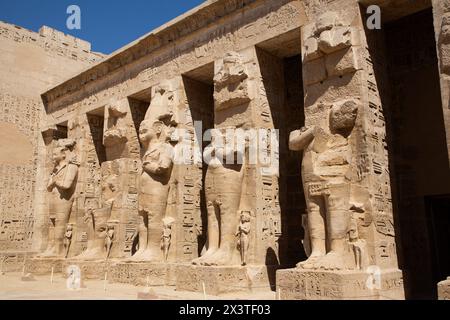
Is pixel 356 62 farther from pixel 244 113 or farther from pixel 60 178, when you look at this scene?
pixel 60 178

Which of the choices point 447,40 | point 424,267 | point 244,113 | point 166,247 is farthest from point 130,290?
point 447,40

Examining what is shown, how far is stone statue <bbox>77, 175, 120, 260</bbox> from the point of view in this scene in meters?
10.3

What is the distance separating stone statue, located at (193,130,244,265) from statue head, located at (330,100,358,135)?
176cm

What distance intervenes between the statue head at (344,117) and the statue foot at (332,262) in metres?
1.72

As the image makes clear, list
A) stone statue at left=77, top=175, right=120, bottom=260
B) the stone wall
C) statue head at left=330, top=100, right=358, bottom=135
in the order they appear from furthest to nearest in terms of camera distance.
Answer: the stone wall
stone statue at left=77, top=175, right=120, bottom=260
statue head at left=330, top=100, right=358, bottom=135

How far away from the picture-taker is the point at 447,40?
5379mm

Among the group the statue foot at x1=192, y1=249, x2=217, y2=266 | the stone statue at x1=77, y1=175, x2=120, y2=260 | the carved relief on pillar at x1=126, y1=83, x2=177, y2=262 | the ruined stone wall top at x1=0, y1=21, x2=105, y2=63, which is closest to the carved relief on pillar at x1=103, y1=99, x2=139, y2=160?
the stone statue at x1=77, y1=175, x2=120, y2=260

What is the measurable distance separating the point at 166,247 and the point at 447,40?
19.2ft

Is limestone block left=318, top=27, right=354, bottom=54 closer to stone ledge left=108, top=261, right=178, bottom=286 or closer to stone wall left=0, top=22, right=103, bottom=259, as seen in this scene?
stone ledge left=108, top=261, right=178, bottom=286

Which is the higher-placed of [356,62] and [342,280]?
[356,62]

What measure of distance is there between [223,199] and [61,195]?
6.02 metres

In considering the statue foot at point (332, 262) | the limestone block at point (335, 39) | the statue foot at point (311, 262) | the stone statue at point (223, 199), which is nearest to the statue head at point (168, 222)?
the stone statue at point (223, 199)

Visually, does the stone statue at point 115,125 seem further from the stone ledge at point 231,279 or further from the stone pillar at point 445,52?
the stone pillar at point 445,52

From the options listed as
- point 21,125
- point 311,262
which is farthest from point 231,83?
point 21,125
